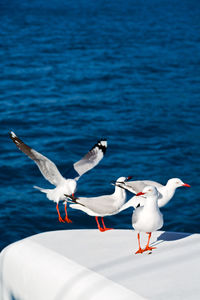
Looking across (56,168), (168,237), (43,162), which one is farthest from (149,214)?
(43,162)

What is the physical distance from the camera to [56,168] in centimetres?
945

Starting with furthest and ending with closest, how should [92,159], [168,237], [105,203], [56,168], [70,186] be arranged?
[92,159] → [56,168] → [70,186] → [105,203] → [168,237]

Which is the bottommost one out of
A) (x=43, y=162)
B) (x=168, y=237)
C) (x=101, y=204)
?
(x=168, y=237)

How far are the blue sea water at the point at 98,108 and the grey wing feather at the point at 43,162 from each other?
424 centimetres

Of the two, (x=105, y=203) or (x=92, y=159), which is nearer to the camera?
(x=105, y=203)

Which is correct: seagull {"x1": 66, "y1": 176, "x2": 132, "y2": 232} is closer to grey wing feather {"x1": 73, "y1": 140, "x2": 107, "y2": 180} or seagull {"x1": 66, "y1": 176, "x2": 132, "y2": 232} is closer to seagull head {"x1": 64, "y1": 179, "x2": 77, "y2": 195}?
seagull head {"x1": 64, "y1": 179, "x2": 77, "y2": 195}

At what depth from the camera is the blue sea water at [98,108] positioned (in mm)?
15719

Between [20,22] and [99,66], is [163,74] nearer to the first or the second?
[99,66]

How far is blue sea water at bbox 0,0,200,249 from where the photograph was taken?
15719 millimetres

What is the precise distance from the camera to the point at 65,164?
18.6 meters

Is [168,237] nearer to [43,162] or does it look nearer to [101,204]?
[101,204]

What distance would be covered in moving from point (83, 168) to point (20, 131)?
12.3 m

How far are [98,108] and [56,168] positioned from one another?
15.6 meters

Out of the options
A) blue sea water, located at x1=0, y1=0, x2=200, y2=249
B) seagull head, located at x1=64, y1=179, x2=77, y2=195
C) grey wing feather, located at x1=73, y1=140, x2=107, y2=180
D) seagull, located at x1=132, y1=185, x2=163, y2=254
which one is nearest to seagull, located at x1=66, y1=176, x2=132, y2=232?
seagull head, located at x1=64, y1=179, x2=77, y2=195
